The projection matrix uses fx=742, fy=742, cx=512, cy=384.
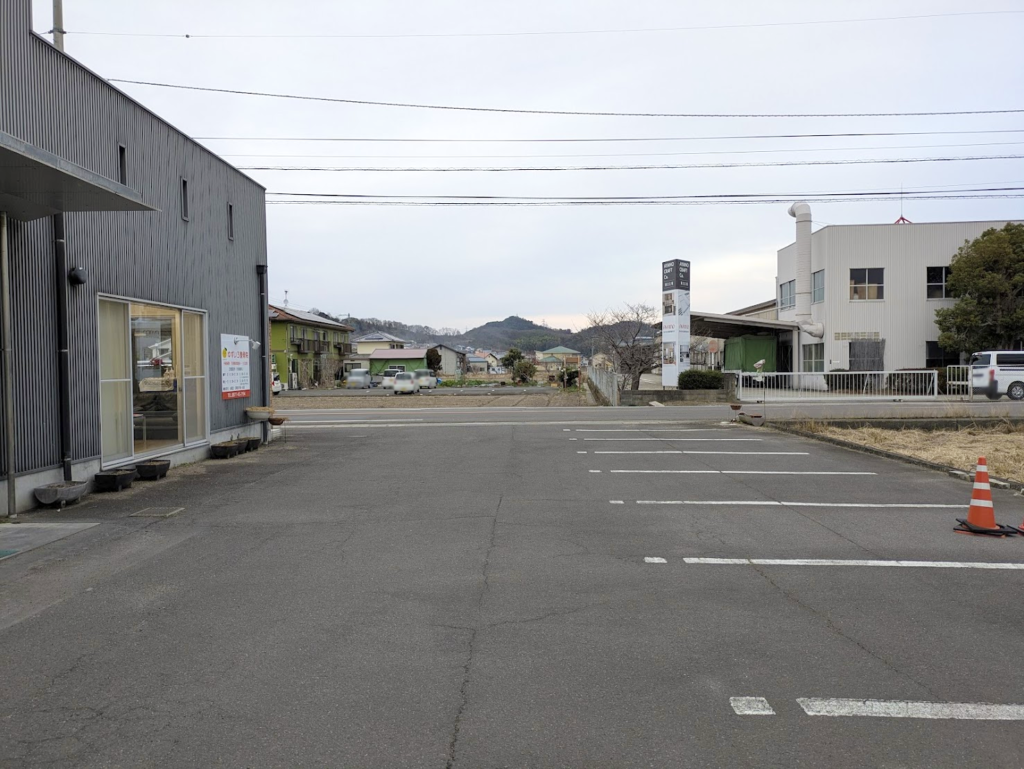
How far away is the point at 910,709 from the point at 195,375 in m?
13.5

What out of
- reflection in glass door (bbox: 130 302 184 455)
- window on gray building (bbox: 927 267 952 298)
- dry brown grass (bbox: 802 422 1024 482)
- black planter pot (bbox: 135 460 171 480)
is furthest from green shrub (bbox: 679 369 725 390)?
black planter pot (bbox: 135 460 171 480)

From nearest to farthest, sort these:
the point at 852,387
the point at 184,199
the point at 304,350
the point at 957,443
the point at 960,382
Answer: the point at 184,199
the point at 957,443
the point at 852,387
the point at 960,382
the point at 304,350

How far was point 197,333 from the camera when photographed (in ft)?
47.6

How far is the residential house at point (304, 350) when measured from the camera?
186 feet

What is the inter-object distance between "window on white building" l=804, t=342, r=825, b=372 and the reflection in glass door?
31592 millimetres

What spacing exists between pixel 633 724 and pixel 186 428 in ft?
40.4

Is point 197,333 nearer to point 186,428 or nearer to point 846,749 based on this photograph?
point 186,428

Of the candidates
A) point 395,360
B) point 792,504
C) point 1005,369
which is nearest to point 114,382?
point 792,504

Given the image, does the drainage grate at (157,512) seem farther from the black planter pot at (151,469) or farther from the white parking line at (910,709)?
the white parking line at (910,709)

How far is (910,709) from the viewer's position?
3.83 meters

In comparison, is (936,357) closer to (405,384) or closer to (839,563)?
(405,384)

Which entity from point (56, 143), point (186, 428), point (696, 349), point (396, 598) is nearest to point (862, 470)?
point (396, 598)

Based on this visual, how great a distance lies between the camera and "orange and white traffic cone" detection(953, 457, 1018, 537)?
302 inches

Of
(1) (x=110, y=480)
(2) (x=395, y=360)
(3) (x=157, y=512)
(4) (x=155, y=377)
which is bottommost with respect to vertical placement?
(3) (x=157, y=512)
